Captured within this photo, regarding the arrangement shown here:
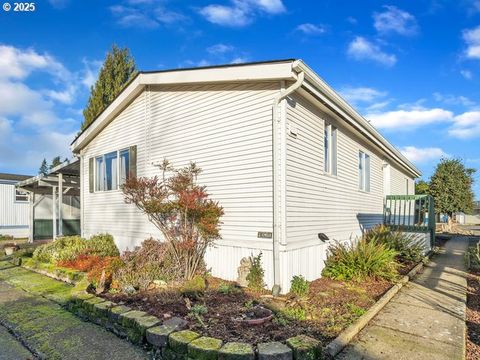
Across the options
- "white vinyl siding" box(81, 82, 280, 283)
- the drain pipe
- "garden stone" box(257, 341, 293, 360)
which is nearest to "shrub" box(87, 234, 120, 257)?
"white vinyl siding" box(81, 82, 280, 283)

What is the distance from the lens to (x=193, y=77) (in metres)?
7.40

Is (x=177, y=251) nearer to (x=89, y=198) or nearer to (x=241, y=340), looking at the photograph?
(x=241, y=340)

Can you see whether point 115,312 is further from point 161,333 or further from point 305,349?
point 305,349

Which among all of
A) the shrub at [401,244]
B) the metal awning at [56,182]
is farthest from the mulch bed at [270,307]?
the metal awning at [56,182]

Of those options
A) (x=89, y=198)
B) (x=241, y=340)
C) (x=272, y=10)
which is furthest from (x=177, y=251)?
(x=272, y=10)

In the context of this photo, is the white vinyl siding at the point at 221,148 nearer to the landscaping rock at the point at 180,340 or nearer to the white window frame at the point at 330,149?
the white window frame at the point at 330,149

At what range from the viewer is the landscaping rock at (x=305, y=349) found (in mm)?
3137

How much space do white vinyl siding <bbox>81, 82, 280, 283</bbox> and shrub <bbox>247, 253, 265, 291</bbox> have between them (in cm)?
15

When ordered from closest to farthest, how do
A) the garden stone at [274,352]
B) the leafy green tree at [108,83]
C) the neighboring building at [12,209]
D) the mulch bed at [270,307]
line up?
1. the garden stone at [274,352]
2. the mulch bed at [270,307]
3. the neighboring building at [12,209]
4. the leafy green tree at [108,83]

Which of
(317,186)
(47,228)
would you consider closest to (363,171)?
(317,186)

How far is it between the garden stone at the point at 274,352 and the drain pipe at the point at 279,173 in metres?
2.67

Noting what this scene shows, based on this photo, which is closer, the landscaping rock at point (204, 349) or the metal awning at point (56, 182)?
the landscaping rock at point (204, 349)

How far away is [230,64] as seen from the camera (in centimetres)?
659

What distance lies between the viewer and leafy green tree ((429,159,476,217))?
23359 millimetres
